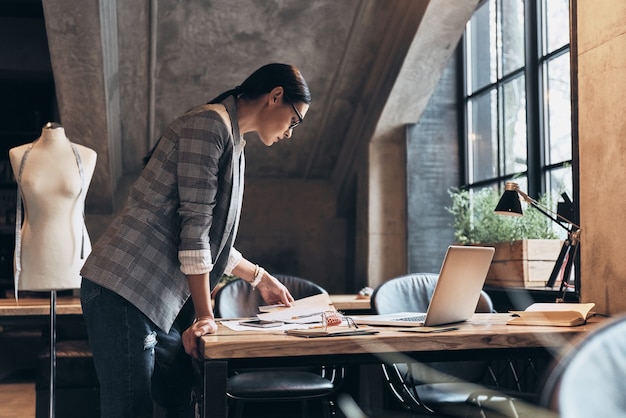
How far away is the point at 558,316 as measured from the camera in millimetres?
2363

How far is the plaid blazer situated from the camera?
2000 mm

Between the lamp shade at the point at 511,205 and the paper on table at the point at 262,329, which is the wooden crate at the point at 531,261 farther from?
the paper on table at the point at 262,329

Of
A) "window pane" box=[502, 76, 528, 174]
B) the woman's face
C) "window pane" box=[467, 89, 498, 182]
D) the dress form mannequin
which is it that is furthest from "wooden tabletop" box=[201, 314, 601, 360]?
"window pane" box=[467, 89, 498, 182]

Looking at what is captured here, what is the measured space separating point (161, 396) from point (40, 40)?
6228mm

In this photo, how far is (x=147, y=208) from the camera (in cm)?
206

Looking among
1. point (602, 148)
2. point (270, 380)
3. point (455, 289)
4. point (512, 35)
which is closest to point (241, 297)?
point (270, 380)

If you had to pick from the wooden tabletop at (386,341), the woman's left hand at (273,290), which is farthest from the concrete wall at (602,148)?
the woman's left hand at (273,290)

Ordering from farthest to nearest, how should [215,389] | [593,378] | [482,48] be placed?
[482,48]
[215,389]
[593,378]

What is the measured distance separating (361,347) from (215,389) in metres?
0.38

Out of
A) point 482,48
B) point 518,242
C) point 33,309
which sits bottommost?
point 33,309

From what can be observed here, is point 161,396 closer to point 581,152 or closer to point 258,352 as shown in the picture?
point 258,352

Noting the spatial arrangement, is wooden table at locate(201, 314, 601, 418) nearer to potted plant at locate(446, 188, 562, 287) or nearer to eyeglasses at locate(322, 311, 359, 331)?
eyeglasses at locate(322, 311, 359, 331)

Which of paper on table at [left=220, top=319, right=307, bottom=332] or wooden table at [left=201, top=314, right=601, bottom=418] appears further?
paper on table at [left=220, top=319, right=307, bottom=332]

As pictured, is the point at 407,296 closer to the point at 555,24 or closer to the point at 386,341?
the point at 386,341
